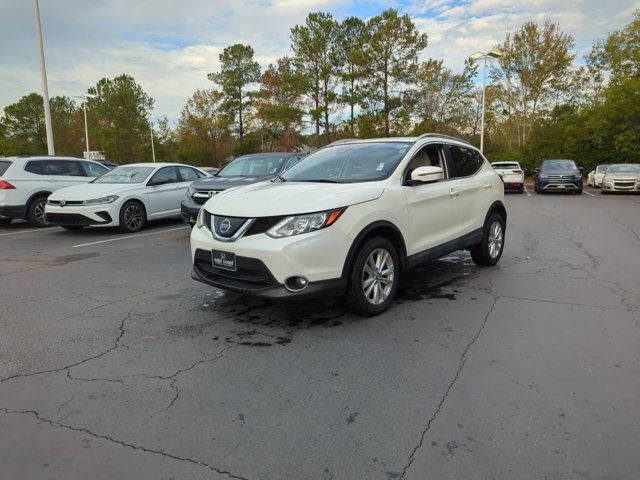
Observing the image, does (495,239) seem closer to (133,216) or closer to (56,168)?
(133,216)

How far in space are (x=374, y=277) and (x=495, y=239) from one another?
9.87 ft

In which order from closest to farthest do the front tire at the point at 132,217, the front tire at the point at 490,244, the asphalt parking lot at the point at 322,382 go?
the asphalt parking lot at the point at 322,382, the front tire at the point at 490,244, the front tire at the point at 132,217

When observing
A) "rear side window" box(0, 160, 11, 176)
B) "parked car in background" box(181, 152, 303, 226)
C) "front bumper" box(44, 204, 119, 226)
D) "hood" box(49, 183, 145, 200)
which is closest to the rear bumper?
"rear side window" box(0, 160, 11, 176)

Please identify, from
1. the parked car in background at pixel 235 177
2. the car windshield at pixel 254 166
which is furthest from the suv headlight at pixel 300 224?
the car windshield at pixel 254 166

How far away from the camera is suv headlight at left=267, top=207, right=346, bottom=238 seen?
12.7 feet

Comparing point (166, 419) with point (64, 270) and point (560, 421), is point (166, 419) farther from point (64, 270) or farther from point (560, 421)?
point (64, 270)

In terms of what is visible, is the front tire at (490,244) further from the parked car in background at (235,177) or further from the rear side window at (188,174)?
the rear side window at (188,174)

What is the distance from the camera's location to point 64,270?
660 centimetres

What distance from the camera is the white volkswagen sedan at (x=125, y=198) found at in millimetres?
9547

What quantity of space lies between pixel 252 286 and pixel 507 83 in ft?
130

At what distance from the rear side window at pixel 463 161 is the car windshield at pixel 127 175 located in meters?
7.57

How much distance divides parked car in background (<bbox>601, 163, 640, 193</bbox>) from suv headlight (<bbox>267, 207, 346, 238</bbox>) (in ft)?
67.7

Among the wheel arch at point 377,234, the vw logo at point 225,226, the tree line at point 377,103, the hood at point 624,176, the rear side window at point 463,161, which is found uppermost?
the tree line at point 377,103

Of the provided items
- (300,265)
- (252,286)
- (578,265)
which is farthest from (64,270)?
(578,265)
